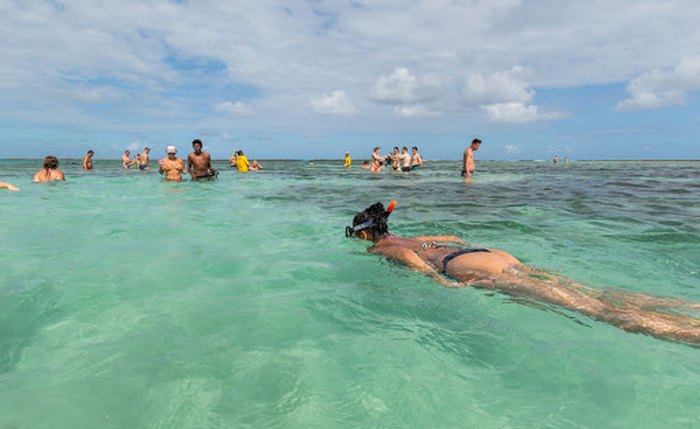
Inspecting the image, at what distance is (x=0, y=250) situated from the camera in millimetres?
5629

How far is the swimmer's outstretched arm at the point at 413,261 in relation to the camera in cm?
408

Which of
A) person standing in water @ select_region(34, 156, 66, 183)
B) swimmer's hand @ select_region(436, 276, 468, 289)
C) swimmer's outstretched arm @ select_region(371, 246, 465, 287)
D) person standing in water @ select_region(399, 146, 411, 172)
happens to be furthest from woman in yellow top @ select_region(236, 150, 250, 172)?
swimmer's hand @ select_region(436, 276, 468, 289)

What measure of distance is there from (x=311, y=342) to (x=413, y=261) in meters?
1.75

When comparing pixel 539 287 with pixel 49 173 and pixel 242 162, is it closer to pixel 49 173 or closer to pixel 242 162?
pixel 49 173

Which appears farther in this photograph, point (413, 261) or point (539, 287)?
point (413, 261)

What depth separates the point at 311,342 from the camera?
2994mm

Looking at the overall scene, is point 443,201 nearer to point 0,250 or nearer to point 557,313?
point 557,313

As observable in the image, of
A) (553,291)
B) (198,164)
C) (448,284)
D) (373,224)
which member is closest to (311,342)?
(448,284)

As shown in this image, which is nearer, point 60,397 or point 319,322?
point 60,397

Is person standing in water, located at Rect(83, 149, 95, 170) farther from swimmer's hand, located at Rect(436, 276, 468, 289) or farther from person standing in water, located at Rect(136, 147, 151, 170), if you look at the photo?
swimmer's hand, located at Rect(436, 276, 468, 289)

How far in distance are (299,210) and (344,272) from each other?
5439 mm

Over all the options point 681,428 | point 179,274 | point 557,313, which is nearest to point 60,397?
point 179,274

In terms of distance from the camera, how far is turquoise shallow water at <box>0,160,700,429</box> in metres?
2.20

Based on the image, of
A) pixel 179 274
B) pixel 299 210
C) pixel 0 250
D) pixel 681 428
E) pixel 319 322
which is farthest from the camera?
pixel 299 210
